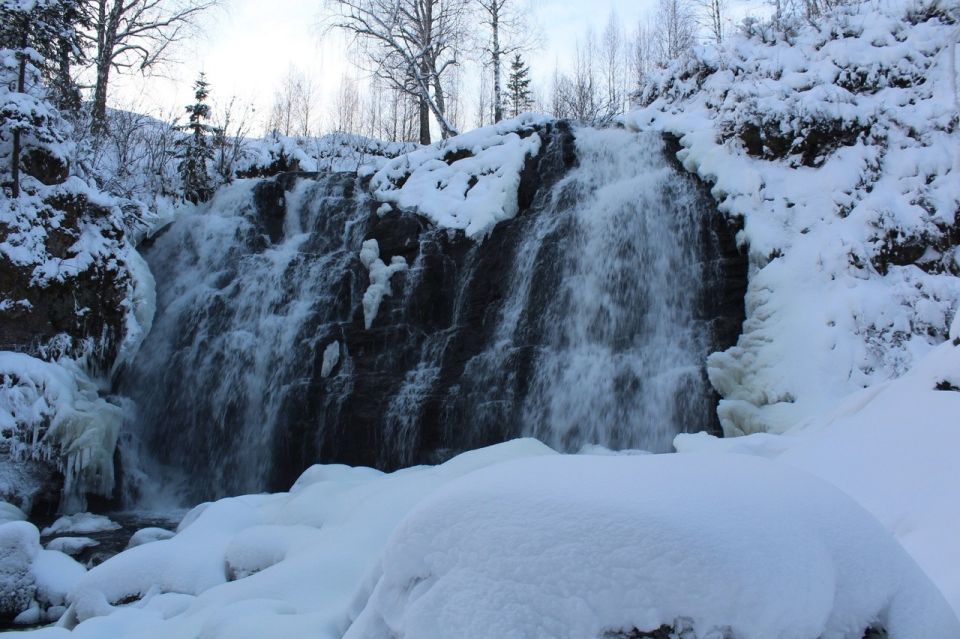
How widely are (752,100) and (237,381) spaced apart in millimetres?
8666

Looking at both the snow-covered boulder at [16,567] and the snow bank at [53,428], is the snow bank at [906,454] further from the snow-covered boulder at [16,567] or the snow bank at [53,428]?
the snow bank at [53,428]

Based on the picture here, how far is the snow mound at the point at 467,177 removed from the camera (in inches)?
397

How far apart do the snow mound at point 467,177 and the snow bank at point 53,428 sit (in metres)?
5.37

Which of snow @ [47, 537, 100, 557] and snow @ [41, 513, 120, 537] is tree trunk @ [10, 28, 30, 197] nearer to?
snow @ [41, 513, 120, 537]

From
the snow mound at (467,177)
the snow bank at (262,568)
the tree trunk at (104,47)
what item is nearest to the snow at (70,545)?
the snow bank at (262,568)

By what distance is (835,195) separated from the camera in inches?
316

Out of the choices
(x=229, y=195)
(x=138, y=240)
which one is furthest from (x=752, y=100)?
(x=138, y=240)

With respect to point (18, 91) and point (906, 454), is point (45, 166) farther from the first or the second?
point (906, 454)

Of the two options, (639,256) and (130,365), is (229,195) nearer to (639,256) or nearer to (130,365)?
(130,365)

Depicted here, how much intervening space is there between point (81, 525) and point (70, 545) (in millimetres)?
961

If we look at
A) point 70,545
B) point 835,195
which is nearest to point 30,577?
point 70,545

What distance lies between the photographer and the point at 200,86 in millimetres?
16000

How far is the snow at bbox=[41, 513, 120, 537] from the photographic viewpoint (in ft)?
24.1

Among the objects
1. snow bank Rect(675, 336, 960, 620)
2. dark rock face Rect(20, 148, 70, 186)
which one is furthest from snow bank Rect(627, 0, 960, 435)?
dark rock face Rect(20, 148, 70, 186)
